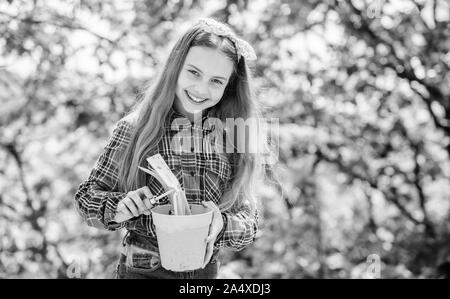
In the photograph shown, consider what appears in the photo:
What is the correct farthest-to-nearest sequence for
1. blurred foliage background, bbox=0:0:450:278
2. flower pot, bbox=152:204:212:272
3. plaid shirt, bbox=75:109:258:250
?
blurred foliage background, bbox=0:0:450:278, plaid shirt, bbox=75:109:258:250, flower pot, bbox=152:204:212:272

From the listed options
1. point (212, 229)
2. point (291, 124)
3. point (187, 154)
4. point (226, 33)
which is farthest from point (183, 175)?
point (291, 124)

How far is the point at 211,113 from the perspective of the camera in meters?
1.23

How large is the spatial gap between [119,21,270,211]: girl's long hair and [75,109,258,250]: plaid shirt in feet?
0.06

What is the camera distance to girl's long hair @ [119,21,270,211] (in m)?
1.13

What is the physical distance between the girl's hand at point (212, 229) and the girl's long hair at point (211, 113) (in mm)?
92

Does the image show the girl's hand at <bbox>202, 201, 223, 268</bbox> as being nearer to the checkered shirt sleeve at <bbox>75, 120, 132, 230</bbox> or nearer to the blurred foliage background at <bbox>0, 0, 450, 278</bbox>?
the checkered shirt sleeve at <bbox>75, 120, 132, 230</bbox>

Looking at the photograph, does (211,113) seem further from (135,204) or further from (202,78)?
(135,204)

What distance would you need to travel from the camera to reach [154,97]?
119 cm

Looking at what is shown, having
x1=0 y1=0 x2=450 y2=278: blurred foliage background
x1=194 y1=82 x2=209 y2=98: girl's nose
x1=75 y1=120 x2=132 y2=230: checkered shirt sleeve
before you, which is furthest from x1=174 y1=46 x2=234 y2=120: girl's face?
x1=0 y1=0 x2=450 y2=278: blurred foliage background

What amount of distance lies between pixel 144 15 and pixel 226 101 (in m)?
1.27

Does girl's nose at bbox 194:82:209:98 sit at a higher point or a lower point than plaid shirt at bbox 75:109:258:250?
higher

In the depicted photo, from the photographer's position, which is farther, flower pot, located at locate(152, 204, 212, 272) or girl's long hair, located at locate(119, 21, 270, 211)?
girl's long hair, located at locate(119, 21, 270, 211)

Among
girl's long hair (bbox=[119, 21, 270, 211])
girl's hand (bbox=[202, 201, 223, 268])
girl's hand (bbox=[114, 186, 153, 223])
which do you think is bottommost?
girl's hand (bbox=[202, 201, 223, 268])

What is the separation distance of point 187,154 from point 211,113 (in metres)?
0.12
